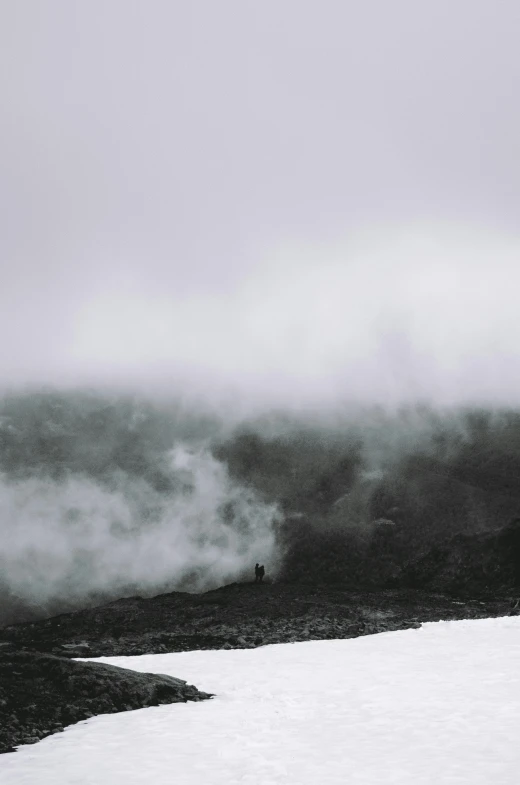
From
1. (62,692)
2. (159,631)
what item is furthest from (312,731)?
(159,631)

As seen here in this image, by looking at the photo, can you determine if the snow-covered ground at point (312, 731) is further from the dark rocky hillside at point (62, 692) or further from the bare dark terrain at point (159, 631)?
the bare dark terrain at point (159, 631)

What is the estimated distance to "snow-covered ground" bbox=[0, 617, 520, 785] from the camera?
1227cm

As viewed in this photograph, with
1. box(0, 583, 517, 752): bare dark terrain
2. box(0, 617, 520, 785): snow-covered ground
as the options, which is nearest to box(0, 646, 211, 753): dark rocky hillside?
box(0, 583, 517, 752): bare dark terrain

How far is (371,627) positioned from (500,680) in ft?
46.4

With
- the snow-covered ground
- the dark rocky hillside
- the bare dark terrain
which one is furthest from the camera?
the bare dark terrain

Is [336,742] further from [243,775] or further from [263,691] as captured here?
[263,691]

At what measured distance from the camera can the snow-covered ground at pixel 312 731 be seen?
40.3 feet

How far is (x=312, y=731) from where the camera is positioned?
15.2m

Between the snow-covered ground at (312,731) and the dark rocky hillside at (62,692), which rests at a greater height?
the dark rocky hillside at (62,692)

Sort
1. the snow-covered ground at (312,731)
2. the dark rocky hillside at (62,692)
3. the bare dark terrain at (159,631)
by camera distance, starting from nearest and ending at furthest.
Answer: the snow-covered ground at (312,731), the dark rocky hillside at (62,692), the bare dark terrain at (159,631)

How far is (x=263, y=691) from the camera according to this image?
19.7 m

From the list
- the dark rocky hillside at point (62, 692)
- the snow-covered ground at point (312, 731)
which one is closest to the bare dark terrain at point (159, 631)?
the dark rocky hillside at point (62, 692)

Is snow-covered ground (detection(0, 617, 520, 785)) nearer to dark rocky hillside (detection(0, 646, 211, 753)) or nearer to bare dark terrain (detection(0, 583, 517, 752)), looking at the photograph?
dark rocky hillside (detection(0, 646, 211, 753))

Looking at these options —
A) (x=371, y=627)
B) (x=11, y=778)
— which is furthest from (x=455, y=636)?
(x=11, y=778)
